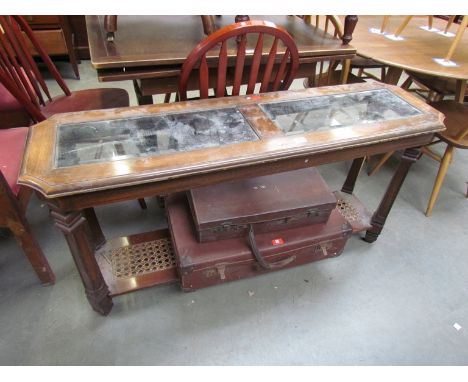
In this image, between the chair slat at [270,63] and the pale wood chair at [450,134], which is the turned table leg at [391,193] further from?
the chair slat at [270,63]

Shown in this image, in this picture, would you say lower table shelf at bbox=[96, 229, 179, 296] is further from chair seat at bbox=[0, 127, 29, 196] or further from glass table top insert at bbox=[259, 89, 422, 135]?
glass table top insert at bbox=[259, 89, 422, 135]

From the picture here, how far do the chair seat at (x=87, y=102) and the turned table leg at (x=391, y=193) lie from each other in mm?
1323

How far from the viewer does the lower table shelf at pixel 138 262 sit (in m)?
1.17

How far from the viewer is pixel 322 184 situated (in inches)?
48.9

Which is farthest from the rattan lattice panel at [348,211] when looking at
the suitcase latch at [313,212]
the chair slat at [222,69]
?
the chair slat at [222,69]

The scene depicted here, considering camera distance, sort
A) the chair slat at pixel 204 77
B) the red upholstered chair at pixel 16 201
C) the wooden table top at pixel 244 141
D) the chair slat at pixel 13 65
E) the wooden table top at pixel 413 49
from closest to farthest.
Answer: the wooden table top at pixel 244 141
the red upholstered chair at pixel 16 201
the chair slat at pixel 204 77
the chair slat at pixel 13 65
the wooden table top at pixel 413 49

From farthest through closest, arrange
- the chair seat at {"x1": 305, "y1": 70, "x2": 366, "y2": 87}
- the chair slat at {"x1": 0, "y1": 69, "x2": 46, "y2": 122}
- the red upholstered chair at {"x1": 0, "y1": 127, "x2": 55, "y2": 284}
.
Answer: the chair seat at {"x1": 305, "y1": 70, "x2": 366, "y2": 87} < the chair slat at {"x1": 0, "y1": 69, "x2": 46, "y2": 122} < the red upholstered chair at {"x1": 0, "y1": 127, "x2": 55, "y2": 284}

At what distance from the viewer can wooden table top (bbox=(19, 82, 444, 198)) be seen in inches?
29.1

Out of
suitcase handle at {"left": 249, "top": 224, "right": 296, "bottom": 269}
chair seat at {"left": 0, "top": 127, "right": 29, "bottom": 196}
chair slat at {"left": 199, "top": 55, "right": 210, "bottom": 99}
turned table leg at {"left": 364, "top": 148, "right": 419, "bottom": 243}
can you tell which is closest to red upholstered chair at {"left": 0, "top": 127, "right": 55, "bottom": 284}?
chair seat at {"left": 0, "top": 127, "right": 29, "bottom": 196}

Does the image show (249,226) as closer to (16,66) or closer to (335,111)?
(335,111)

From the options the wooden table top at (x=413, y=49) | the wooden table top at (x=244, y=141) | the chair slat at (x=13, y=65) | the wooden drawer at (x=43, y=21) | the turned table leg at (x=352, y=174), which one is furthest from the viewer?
the wooden drawer at (x=43, y=21)

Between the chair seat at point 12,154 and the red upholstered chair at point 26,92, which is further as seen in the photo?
the red upholstered chair at point 26,92

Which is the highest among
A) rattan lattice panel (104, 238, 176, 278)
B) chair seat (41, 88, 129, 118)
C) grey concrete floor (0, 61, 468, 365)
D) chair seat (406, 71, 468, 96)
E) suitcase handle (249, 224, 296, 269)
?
chair seat (41, 88, 129, 118)

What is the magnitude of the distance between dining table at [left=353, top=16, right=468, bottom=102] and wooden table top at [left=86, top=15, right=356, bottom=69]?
0.92ft
